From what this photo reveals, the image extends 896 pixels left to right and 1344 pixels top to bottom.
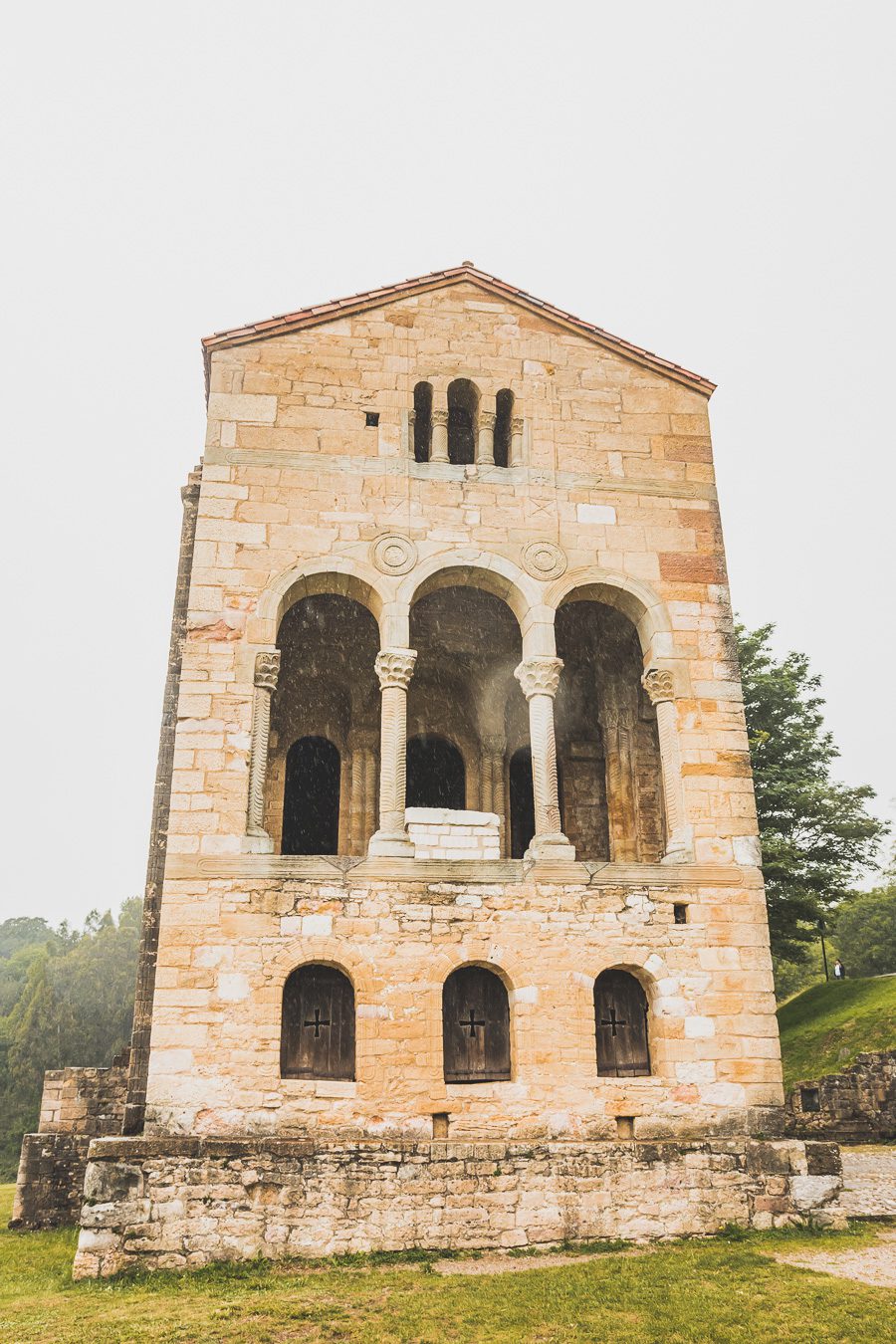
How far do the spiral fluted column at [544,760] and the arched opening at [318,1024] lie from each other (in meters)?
2.65

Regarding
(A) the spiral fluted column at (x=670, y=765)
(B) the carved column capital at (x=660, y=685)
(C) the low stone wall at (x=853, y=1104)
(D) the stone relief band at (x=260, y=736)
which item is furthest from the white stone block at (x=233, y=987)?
(C) the low stone wall at (x=853, y=1104)

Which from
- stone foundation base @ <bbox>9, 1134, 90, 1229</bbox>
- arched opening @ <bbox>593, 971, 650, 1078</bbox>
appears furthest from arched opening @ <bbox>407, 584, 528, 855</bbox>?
stone foundation base @ <bbox>9, 1134, 90, 1229</bbox>

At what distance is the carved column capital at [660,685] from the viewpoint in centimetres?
1243

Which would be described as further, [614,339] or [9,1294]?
[614,339]

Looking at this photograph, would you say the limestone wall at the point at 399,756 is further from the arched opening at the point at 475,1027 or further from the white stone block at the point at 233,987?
the arched opening at the point at 475,1027

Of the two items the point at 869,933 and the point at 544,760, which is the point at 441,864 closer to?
the point at 544,760

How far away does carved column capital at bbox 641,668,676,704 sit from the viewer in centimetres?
1243

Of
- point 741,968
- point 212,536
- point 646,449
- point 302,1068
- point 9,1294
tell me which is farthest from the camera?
point 646,449

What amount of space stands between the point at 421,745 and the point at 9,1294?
29.3 ft

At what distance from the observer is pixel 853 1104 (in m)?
17.2

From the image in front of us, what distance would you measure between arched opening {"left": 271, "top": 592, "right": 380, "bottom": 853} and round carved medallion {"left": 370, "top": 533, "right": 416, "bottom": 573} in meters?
2.57

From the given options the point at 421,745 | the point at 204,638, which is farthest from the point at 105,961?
the point at 204,638

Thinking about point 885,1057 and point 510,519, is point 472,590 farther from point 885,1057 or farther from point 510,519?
point 885,1057

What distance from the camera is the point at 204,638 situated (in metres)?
11.8
